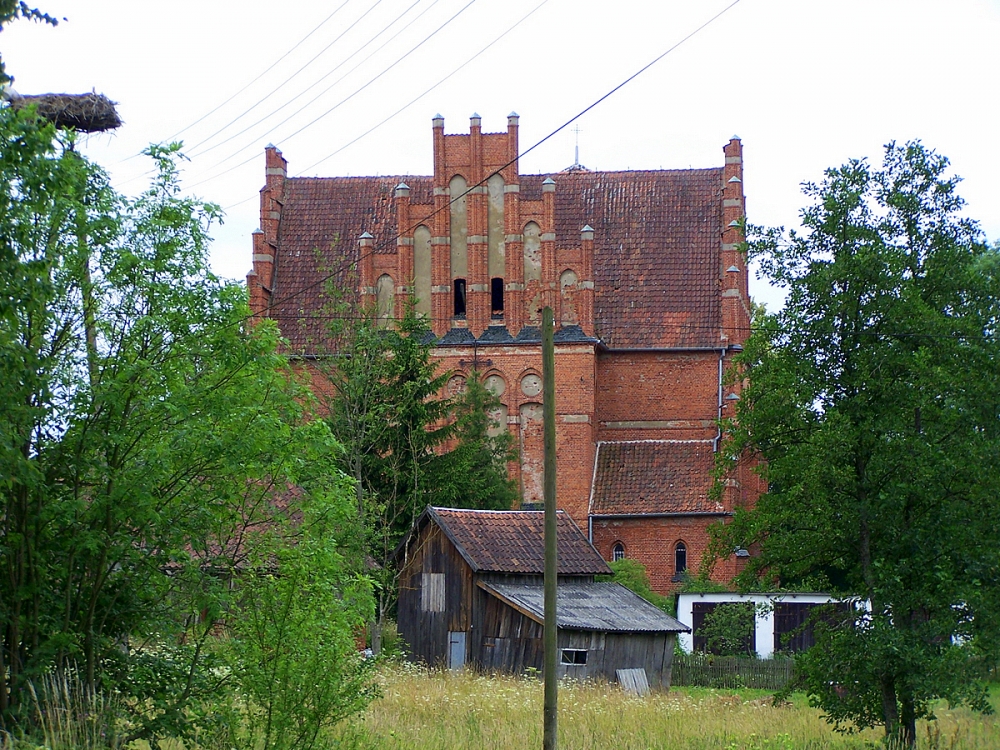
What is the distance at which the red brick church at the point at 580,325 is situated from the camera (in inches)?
1558

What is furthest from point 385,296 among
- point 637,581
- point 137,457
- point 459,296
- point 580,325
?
point 137,457

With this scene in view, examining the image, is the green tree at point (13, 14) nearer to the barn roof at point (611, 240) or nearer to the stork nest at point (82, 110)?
the stork nest at point (82, 110)

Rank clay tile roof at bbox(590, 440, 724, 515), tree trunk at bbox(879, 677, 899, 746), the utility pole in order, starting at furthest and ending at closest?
clay tile roof at bbox(590, 440, 724, 515) → tree trunk at bbox(879, 677, 899, 746) → the utility pole

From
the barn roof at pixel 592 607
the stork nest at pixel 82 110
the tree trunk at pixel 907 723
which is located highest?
the stork nest at pixel 82 110

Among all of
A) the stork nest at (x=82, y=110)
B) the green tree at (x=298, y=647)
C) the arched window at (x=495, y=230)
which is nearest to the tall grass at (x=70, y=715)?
the green tree at (x=298, y=647)

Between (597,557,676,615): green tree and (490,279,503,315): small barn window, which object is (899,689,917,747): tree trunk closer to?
(597,557,676,615): green tree

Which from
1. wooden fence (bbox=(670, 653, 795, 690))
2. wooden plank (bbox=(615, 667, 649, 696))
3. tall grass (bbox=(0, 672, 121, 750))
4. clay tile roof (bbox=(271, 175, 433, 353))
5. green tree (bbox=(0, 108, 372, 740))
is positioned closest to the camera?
tall grass (bbox=(0, 672, 121, 750))

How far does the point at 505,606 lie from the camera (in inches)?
1134

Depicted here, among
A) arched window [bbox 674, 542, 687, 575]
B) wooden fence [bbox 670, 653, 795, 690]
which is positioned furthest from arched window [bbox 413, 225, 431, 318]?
wooden fence [bbox 670, 653, 795, 690]

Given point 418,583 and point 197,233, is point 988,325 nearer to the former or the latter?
point 197,233

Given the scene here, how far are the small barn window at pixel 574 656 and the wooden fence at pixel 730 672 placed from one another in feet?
20.3

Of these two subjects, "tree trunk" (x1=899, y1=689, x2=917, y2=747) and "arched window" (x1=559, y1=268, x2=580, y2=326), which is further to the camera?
"arched window" (x1=559, y1=268, x2=580, y2=326)

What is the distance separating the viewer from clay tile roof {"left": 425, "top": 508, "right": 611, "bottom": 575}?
2928 centimetres

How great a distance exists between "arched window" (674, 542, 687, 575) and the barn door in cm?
1164
